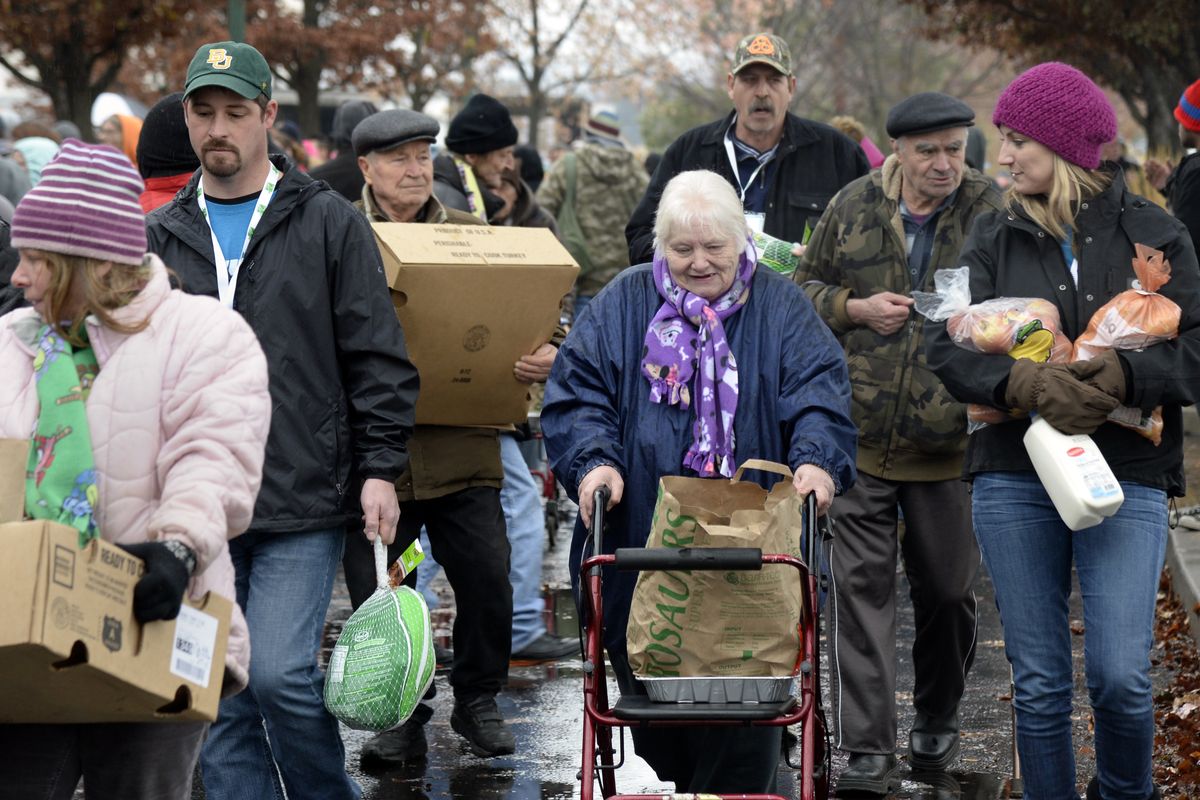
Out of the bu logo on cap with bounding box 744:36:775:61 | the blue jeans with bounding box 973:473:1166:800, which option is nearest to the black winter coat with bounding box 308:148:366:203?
the bu logo on cap with bounding box 744:36:775:61

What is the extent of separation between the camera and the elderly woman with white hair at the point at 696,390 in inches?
196

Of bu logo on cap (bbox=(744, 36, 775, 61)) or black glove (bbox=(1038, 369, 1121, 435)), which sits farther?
bu logo on cap (bbox=(744, 36, 775, 61))

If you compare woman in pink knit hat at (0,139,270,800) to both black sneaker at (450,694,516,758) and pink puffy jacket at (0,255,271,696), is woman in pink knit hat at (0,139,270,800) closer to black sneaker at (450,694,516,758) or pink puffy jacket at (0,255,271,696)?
pink puffy jacket at (0,255,271,696)

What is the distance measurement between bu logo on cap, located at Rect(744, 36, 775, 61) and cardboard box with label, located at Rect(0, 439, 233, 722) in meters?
4.29

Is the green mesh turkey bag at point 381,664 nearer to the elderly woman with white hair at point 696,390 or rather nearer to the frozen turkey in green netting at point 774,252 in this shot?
the elderly woman with white hair at point 696,390

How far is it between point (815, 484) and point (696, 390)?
465mm

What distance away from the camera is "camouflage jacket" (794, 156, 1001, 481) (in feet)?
20.6

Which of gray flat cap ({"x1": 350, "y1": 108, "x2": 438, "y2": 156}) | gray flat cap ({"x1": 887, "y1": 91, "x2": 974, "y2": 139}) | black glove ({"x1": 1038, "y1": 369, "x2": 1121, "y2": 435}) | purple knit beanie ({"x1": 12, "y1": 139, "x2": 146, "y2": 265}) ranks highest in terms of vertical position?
gray flat cap ({"x1": 887, "y1": 91, "x2": 974, "y2": 139})

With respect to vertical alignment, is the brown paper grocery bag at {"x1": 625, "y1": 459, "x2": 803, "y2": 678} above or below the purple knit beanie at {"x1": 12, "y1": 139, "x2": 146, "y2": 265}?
below

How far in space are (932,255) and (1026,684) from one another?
1792 mm

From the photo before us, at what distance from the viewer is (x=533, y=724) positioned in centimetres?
712

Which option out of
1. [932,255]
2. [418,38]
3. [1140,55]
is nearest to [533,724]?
[932,255]

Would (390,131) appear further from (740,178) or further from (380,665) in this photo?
(380,665)

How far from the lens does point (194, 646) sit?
3.69 m
